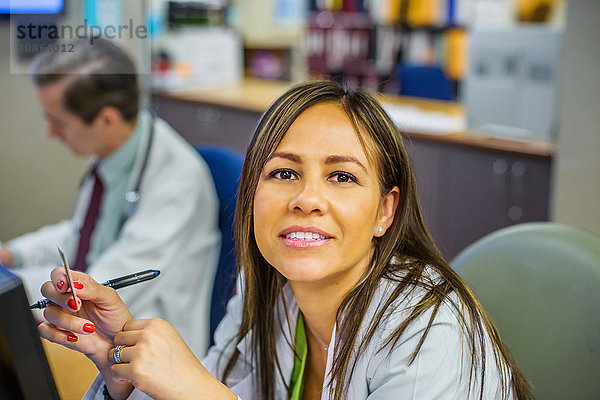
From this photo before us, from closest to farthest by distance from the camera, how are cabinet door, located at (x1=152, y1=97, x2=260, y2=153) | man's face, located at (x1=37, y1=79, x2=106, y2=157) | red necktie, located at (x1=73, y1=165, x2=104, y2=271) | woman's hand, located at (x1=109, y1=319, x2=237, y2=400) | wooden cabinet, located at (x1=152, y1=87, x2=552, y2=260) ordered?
woman's hand, located at (x1=109, y1=319, x2=237, y2=400) < man's face, located at (x1=37, y1=79, x2=106, y2=157) < red necktie, located at (x1=73, y1=165, x2=104, y2=271) < wooden cabinet, located at (x1=152, y1=87, x2=552, y2=260) < cabinet door, located at (x1=152, y1=97, x2=260, y2=153)

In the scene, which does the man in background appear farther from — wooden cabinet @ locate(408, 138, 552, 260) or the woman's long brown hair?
wooden cabinet @ locate(408, 138, 552, 260)

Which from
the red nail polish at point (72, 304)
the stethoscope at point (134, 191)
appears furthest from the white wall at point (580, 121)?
the red nail polish at point (72, 304)

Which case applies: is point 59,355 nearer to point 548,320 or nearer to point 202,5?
point 548,320

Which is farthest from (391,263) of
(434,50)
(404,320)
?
(434,50)

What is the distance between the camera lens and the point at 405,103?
3688 mm

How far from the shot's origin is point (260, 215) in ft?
2.88

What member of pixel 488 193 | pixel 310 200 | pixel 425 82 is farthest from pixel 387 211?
pixel 425 82

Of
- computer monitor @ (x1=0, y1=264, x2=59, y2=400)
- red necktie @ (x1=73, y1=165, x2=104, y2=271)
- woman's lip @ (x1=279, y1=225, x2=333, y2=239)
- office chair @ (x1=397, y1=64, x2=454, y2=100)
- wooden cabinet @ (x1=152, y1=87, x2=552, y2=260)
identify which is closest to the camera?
computer monitor @ (x1=0, y1=264, x2=59, y2=400)

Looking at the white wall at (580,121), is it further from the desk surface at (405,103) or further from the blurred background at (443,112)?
the desk surface at (405,103)

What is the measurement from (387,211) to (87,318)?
1.36ft

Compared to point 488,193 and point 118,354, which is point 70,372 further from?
point 488,193

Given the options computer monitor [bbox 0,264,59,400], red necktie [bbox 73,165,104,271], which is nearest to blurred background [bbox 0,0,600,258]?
red necktie [bbox 73,165,104,271]

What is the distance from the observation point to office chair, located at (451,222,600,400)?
894mm

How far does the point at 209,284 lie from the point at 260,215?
79cm
